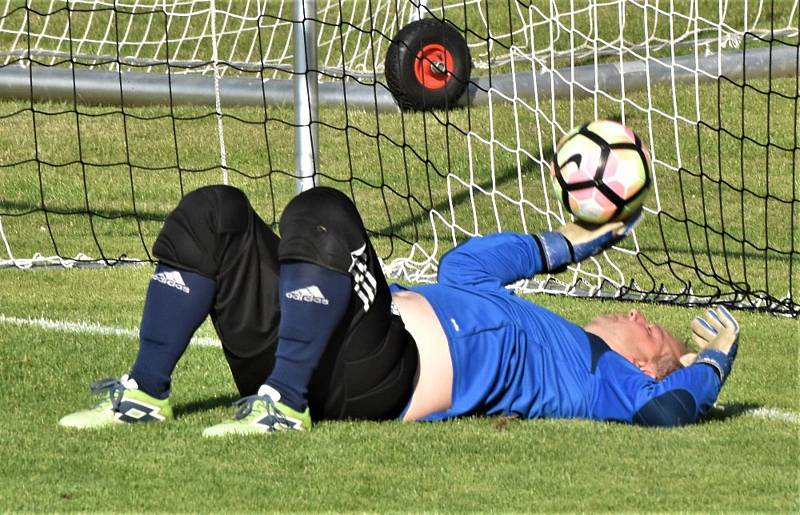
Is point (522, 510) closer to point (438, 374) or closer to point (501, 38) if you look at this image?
point (438, 374)

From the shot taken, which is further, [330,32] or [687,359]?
[330,32]

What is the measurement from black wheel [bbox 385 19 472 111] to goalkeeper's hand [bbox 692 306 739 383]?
6315 mm

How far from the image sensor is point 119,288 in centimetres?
787

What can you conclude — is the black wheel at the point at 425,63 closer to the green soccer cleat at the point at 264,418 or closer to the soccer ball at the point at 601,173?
the soccer ball at the point at 601,173

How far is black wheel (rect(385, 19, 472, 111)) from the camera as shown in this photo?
11445 millimetres

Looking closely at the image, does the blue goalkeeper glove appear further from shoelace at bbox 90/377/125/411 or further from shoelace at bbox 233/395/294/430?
shoelace at bbox 90/377/125/411

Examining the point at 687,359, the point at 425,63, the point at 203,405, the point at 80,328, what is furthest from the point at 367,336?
the point at 425,63

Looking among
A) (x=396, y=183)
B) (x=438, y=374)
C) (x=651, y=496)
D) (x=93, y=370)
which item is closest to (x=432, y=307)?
(x=438, y=374)

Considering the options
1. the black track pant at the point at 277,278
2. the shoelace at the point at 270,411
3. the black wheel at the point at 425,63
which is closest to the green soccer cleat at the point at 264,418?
the shoelace at the point at 270,411

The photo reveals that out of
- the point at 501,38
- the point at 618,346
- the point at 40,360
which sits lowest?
the point at 501,38

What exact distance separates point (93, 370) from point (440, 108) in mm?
6956

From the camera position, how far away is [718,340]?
5.11 m

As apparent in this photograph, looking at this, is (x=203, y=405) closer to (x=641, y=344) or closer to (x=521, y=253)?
(x=521, y=253)

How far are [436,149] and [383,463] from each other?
306 inches
